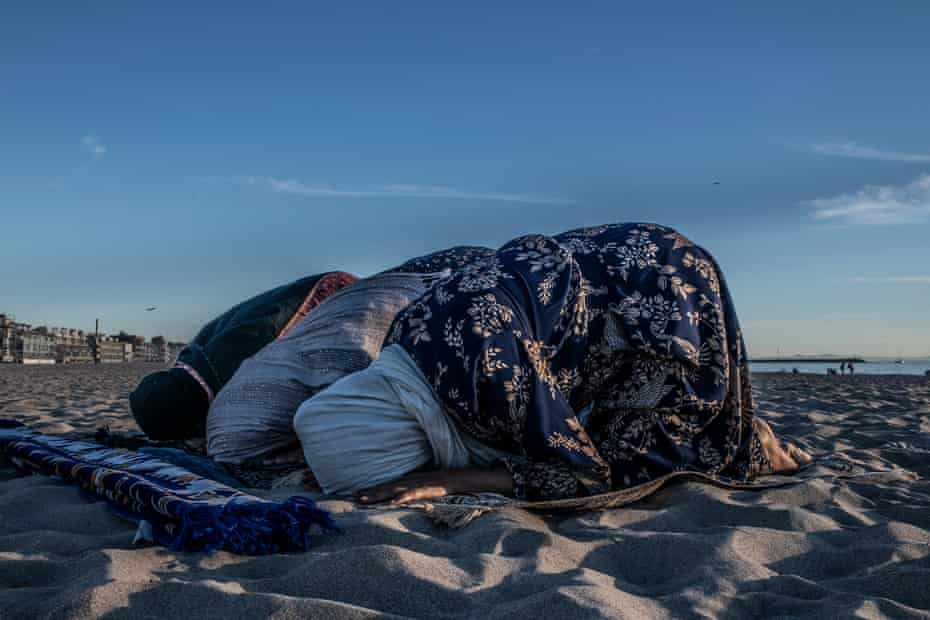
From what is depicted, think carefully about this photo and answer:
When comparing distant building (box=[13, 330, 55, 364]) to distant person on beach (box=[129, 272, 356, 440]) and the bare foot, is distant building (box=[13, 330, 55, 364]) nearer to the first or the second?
distant person on beach (box=[129, 272, 356, 440])

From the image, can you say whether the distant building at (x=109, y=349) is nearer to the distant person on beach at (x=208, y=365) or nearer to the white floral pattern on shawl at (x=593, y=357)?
the distant person on beach at (x=208, y=365)

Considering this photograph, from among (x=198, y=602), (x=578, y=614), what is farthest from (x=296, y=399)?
(x=578, y=614)

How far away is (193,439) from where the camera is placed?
400cm

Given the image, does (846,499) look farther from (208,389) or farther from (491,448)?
(208,389)

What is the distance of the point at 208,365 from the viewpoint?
377 cm

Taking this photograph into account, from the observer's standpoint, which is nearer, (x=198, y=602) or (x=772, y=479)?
(x=198, y=602)

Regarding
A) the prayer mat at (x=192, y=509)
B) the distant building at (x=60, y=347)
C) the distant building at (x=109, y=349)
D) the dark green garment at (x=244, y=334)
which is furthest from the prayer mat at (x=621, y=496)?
the distant building at (x=109, y=349)

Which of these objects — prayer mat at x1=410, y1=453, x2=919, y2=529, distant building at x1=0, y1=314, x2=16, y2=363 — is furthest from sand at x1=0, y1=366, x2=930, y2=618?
distant building at x1=0, y1=314, x2=16, y2=363

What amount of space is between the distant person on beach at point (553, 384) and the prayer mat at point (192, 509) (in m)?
0.46

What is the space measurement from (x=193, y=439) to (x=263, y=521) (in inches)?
78.9

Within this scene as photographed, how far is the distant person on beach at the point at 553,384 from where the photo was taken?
2.75 meters

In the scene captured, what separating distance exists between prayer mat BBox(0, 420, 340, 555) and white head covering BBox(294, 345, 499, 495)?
0.39 metres

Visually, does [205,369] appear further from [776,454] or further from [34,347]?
[34,347]

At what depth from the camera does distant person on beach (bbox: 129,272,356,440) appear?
3.78m
